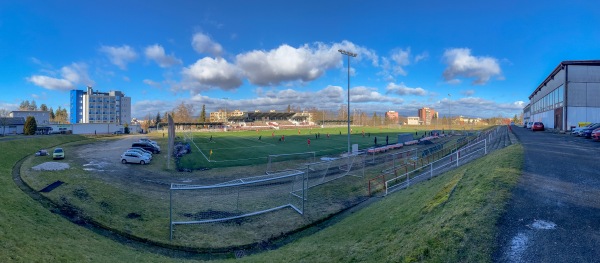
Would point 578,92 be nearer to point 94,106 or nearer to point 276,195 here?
point 276,195

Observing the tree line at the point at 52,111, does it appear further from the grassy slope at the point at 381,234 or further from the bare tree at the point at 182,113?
the grassy slope at the point at 381,234

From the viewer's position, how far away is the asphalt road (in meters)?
5.91

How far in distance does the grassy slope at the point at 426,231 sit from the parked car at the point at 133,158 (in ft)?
82.9

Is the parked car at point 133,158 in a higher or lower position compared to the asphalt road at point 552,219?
lower

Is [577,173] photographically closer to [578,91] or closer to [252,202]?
[252,202]

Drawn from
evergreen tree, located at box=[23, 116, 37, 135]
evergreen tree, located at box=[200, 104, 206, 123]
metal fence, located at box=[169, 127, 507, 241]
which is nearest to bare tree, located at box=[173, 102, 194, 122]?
evergreen tree, located at box=[200, 104, 206, 123]

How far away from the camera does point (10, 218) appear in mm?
10914

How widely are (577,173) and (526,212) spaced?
709 cm

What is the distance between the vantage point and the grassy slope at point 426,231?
632 centimetres

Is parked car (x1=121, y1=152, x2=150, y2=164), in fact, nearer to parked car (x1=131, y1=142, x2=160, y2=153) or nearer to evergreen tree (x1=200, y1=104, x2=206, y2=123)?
parked car (x1=131, y1=142, x2=160, y2=153)

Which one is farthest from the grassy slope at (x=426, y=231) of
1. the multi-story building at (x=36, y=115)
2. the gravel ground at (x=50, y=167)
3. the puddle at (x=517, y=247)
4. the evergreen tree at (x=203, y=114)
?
the evergreen tree at (x=203, y=114)

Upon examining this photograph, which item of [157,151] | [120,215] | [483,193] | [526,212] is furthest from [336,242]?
[157,151]

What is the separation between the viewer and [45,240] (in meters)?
9.48

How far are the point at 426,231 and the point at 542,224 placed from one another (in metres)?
2.79
